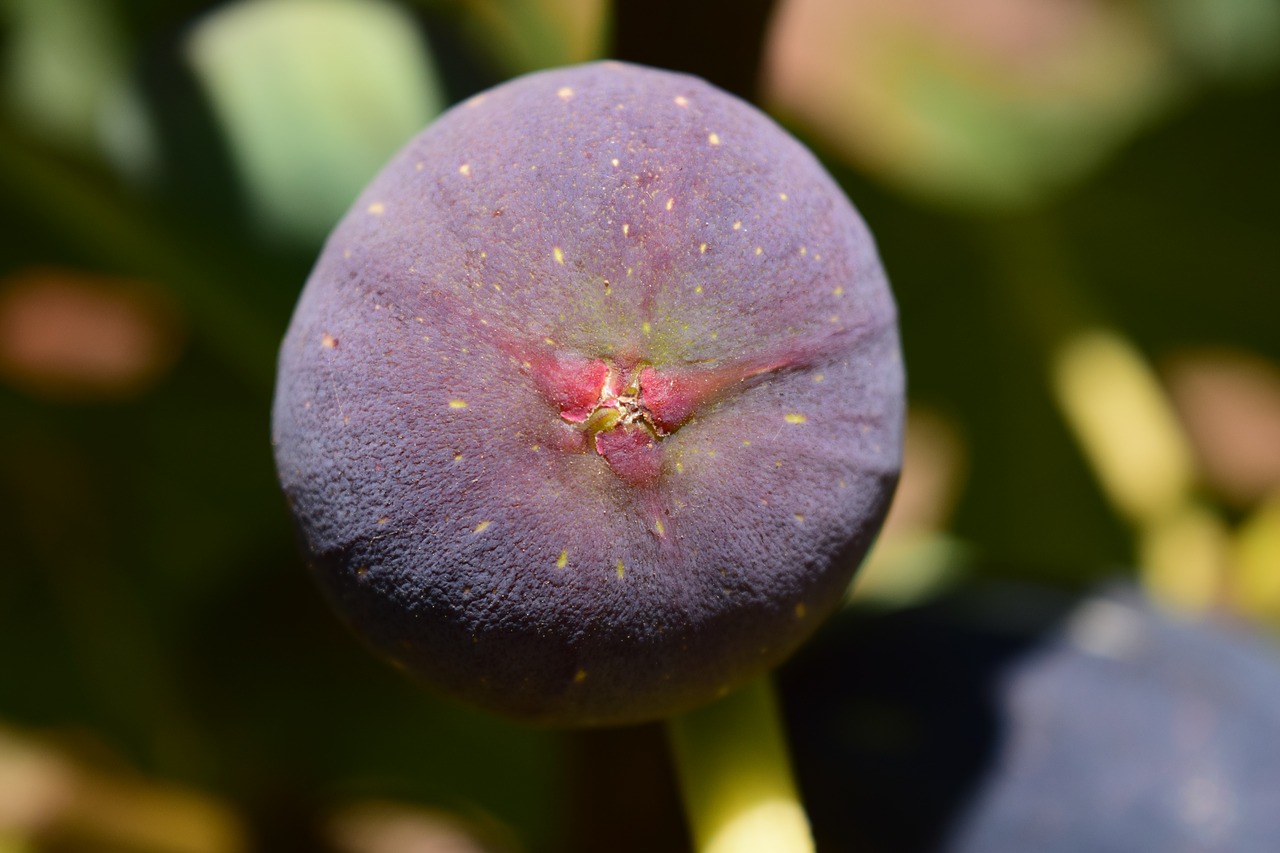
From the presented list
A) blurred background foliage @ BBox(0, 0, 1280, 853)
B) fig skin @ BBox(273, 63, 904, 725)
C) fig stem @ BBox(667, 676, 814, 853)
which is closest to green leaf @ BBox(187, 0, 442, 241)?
blurred background foliage @ BBox(0, 0, 1280, 853)

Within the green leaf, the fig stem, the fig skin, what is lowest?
the fig stem

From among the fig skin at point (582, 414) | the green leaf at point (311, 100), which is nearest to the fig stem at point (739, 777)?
the fig skin at point (582, 414)

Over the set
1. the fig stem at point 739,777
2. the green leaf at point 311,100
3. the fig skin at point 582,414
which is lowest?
the fig stem at point 739,777

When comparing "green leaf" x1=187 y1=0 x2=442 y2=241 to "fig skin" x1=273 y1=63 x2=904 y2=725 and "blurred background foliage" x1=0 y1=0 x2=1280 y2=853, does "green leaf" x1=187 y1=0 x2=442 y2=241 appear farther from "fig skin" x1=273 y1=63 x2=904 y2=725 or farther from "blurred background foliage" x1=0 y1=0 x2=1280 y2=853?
"fig skin" x1=273 y1=63 x2=904 y2=725

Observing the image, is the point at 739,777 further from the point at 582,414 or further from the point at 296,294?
the point at 296,294

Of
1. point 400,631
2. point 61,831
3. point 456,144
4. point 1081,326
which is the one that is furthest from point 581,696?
point 1081,326

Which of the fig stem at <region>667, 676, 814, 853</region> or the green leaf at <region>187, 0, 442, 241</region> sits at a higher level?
the green leaf at <region>187, 0, 442, 241</region>

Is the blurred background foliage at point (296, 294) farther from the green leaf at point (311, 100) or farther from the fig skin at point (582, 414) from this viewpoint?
the fig skin at point (582, 414)
